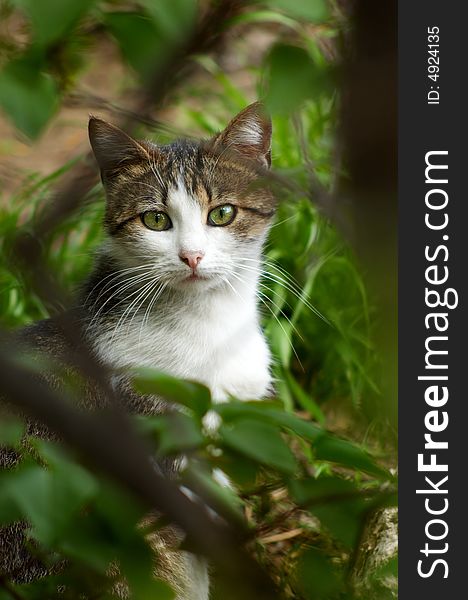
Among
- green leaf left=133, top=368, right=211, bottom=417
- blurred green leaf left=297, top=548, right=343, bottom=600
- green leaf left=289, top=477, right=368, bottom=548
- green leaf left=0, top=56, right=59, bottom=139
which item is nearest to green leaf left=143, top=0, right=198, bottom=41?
green leaf left=0, top=56, right=59, bottom=139

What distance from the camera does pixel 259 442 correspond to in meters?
0.74

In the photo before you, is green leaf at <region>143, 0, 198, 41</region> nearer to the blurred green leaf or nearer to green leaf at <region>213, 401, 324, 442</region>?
green leaf at <region>213, 401, 324, 442</region>

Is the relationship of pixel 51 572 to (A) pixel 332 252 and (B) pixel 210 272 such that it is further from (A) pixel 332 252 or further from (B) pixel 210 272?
(A) pixel 332 252

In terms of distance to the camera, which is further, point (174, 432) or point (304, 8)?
point (174, 432)

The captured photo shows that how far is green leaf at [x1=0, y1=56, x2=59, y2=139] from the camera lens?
0.65 metres

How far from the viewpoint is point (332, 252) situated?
2805 millimetres

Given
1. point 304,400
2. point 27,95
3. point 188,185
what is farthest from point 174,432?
point 304,400

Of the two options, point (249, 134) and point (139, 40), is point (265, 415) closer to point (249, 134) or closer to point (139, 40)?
point (139, 40)

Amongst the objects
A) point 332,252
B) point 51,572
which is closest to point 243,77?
point 332,252

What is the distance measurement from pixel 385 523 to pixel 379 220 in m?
1.48

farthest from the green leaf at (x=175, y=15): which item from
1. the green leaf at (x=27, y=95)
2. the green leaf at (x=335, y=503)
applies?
the green leaf at (x=335, y=503)

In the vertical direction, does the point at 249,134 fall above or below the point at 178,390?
above

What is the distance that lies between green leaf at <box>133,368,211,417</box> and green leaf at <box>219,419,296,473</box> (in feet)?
0.09

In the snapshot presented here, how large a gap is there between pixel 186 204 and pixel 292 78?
1.37 metres
